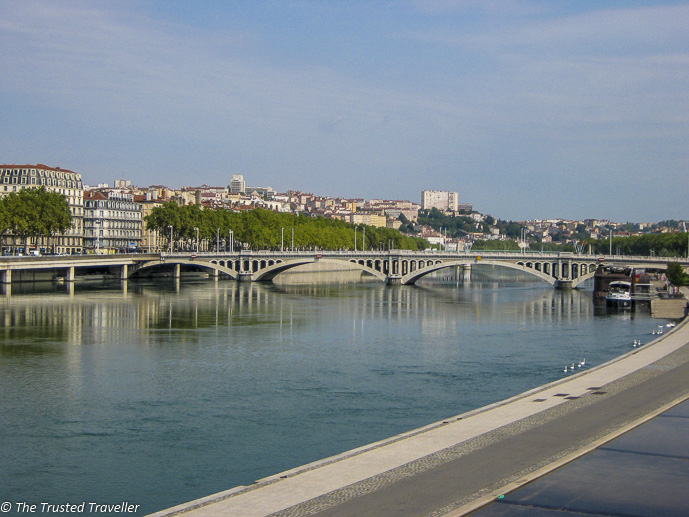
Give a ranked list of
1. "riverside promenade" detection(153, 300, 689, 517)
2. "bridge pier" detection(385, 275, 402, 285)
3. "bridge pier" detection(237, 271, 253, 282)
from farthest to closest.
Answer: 1. "bridge pier" detection(385, 275, 402, 285)
2. "bridge pier" detection(237, 271, 253, 282)
3. "riverside promenade" detection(153, 300, 689, 517)

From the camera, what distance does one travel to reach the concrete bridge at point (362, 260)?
70.6 m

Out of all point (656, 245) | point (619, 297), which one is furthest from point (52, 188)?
point (656, 245)

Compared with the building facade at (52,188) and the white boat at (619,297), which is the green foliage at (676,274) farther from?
the building facade at (52,188)

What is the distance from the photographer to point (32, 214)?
72.8 meters

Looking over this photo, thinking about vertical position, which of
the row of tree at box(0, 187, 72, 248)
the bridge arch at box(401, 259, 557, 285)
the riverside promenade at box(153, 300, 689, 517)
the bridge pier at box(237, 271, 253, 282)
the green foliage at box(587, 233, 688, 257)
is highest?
the row of tree at box(0, 187, 72, 248)

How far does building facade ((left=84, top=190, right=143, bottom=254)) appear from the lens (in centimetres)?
9631

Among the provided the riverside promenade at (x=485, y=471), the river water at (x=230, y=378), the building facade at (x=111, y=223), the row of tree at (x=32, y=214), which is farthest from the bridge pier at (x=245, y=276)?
the riverside promenade at (x=485, y=471)

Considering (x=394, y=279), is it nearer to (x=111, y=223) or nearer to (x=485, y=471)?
(x=111, y=223)

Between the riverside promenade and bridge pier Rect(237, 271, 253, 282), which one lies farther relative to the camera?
bridge pier Rect(237, 271, 253, 282)

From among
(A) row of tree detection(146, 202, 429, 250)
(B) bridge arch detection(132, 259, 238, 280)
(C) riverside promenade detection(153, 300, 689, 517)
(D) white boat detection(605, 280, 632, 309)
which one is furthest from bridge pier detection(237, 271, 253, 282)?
(C) riverside promenade detection(153, 300, 689, 517)

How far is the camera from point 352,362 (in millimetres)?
30812

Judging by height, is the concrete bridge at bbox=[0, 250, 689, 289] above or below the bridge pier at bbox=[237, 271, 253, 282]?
above

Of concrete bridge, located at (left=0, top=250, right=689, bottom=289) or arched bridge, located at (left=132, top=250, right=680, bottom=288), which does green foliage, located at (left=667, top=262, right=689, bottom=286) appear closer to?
concrete bridge, located at (left=0, top=250, right=689, bottom=289)

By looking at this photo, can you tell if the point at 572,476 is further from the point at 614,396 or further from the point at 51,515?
the point at 51,515
